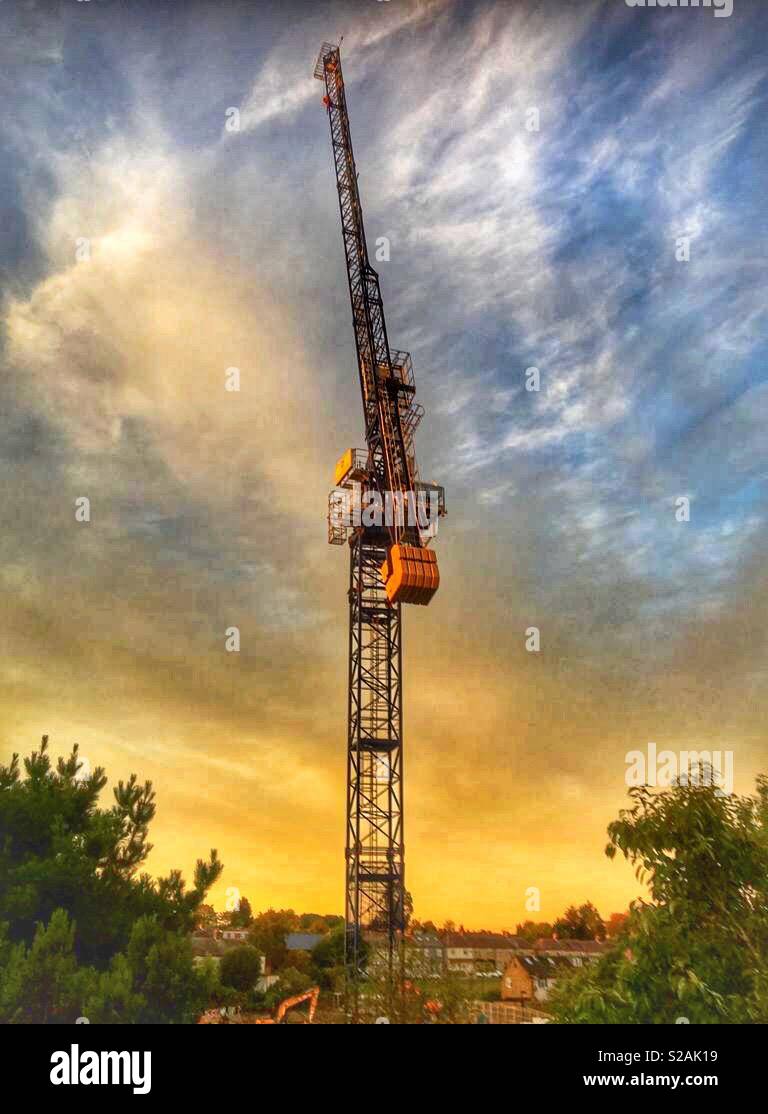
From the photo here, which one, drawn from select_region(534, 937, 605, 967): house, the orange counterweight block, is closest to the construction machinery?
the orange counterweight block

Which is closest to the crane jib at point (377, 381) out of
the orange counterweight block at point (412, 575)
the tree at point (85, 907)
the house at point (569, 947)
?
the orange counterweight block at point (412, 575)

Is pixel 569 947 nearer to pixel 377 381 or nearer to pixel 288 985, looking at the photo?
pixel 288 985

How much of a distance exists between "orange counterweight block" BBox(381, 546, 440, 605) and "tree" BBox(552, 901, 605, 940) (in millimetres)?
31705

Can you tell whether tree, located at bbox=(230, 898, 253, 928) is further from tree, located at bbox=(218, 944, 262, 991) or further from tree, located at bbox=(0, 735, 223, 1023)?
tree, located at bbox=(0, 735, 223, 1023)

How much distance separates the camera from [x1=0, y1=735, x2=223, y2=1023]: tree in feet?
70.5

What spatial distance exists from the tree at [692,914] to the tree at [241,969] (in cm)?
2727

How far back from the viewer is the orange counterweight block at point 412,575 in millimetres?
36594

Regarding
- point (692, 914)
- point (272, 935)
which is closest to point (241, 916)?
point (272, 935)

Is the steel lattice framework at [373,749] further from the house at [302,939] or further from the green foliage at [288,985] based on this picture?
the house at [302,939]

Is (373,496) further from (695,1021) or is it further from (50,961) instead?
(695,1021)

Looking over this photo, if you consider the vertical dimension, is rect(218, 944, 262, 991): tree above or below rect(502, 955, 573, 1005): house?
above

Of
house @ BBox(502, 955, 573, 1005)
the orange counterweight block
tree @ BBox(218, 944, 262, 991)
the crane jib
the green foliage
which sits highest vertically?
the crane jib
